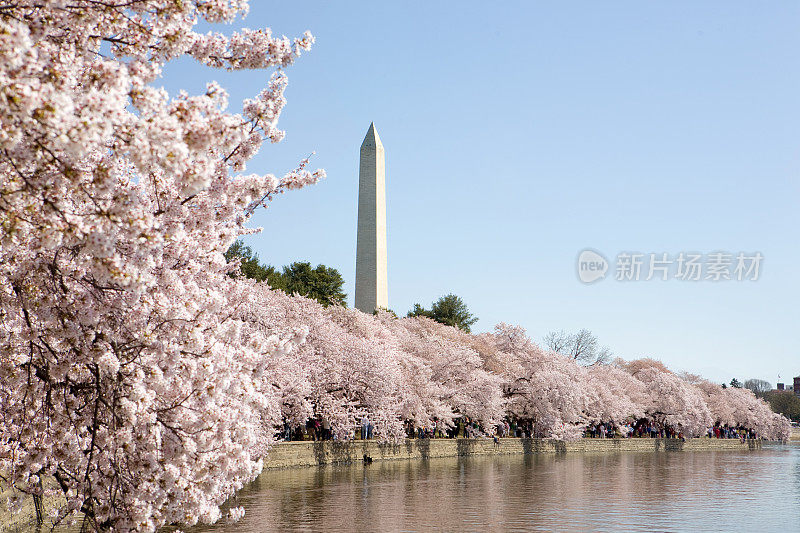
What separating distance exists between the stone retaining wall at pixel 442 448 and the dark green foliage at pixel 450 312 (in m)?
25.3

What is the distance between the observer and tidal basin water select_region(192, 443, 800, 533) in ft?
60.0

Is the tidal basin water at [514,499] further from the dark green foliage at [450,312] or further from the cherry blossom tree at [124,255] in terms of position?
the dark green foliage at [450,312]

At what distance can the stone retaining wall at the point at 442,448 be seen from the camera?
33.0 m

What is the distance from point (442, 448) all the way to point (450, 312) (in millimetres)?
39336

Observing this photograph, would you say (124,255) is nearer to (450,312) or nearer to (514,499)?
(514,499)

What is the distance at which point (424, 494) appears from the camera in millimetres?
23922

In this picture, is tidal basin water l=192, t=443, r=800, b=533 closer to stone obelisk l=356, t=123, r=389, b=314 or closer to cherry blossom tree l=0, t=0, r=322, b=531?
cherry blossom tree l=0, t=0, r=322, b=531

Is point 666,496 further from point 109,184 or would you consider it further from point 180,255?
point 109,184

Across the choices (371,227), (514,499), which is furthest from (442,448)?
(514,499)

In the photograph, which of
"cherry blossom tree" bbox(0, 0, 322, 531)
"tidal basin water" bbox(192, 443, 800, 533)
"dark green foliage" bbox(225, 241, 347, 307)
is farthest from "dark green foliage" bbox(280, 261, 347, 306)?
"cherry blossom tree" bbox(0, 0, 322, 531)

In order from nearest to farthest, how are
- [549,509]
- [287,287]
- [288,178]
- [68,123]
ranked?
[68,123] → [288,178] → [549,509] → [287,287]

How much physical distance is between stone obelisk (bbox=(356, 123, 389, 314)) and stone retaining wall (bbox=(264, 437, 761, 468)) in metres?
14.3

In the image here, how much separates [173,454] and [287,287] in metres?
54.3

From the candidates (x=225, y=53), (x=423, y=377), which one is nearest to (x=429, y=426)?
(x=423, y=377)
